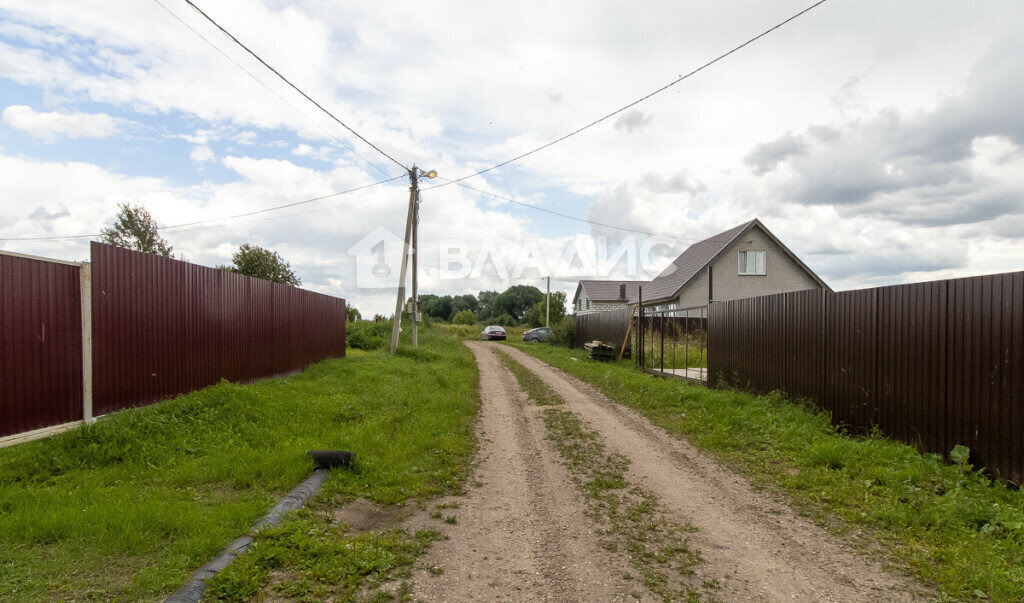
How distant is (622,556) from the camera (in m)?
3.59

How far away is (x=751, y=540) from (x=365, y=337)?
2145 cm

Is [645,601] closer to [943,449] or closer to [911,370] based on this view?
[943,449]

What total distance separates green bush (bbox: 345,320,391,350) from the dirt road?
17.6 meters

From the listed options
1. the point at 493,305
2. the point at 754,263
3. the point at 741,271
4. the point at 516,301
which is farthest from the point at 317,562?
the point at 493,305

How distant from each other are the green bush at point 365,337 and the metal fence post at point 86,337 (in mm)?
16096

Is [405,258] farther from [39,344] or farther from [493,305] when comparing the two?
[493,305]

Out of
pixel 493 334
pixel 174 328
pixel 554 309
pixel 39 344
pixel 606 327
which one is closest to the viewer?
pixel 39 344

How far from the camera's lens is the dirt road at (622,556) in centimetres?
316

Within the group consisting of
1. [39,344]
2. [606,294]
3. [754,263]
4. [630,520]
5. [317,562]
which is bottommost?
[630,520]

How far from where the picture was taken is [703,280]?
24891 mm

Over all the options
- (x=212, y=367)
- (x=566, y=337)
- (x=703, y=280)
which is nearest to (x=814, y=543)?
(x=212, y=367)

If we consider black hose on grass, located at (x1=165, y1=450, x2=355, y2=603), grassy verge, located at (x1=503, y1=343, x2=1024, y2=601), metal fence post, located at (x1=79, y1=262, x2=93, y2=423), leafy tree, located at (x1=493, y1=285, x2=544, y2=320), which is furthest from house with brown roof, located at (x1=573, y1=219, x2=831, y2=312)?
leafy tree, located at (x1=493, y1=285, x2=544, y2=320)

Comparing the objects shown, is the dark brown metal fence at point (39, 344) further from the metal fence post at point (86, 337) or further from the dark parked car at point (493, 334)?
the dark parked car at point (493, 334)

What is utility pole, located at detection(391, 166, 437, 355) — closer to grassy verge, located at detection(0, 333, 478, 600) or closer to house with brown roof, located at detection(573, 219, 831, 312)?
grassy verge, located at detection(0, 333, 478, 600)
